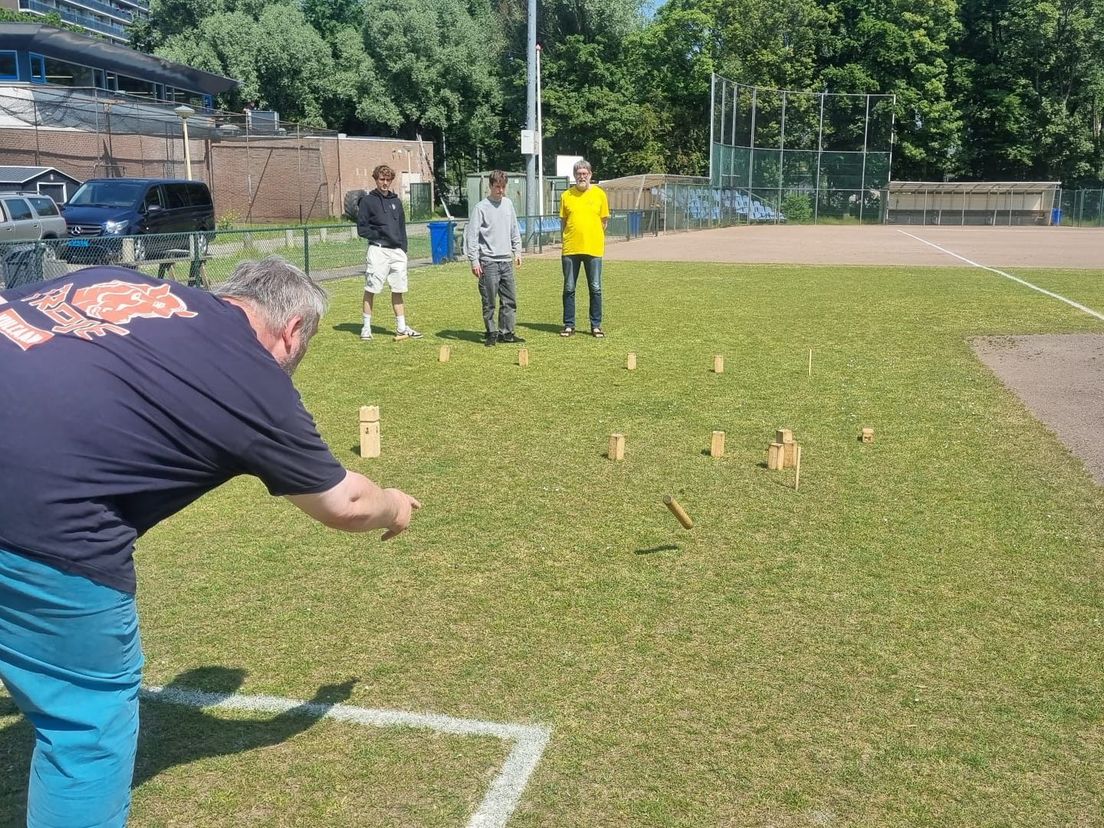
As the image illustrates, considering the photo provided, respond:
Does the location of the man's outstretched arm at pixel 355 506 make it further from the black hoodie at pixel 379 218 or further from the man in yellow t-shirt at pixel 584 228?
the black hoodie at pixel 379 218

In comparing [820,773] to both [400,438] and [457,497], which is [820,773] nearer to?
[457,497]

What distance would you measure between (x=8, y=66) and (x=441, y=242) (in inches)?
1441

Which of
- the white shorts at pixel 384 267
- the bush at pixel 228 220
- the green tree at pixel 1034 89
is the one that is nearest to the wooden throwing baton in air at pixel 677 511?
the white shorts at pixel 384 267

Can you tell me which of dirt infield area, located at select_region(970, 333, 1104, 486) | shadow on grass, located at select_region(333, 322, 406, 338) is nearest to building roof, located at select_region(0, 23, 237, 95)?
shadow on grass, located at select_region(333, 322, 406, 338)

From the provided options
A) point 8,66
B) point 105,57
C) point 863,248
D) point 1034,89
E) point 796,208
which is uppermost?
point 105,57

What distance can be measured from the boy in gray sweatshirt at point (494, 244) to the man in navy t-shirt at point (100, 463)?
9.38m

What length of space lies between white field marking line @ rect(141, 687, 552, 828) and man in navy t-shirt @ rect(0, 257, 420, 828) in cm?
129

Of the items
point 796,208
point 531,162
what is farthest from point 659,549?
point 796,208

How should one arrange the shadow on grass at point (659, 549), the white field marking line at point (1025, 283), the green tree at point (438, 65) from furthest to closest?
the green tree at point (438, 65) → the white field marking line at point (1025, 283) → the shadow on grass at point (659, 549)

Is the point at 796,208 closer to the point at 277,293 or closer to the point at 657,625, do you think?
the point at 657,625

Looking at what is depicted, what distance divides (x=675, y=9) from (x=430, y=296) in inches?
2122

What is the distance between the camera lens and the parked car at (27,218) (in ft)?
69.3

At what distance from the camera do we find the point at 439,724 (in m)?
3.75

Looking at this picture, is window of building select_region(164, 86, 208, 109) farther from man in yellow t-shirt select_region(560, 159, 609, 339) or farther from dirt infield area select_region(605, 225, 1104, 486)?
man in yellow t-shirt select_region(560, 159, 609, 339)
